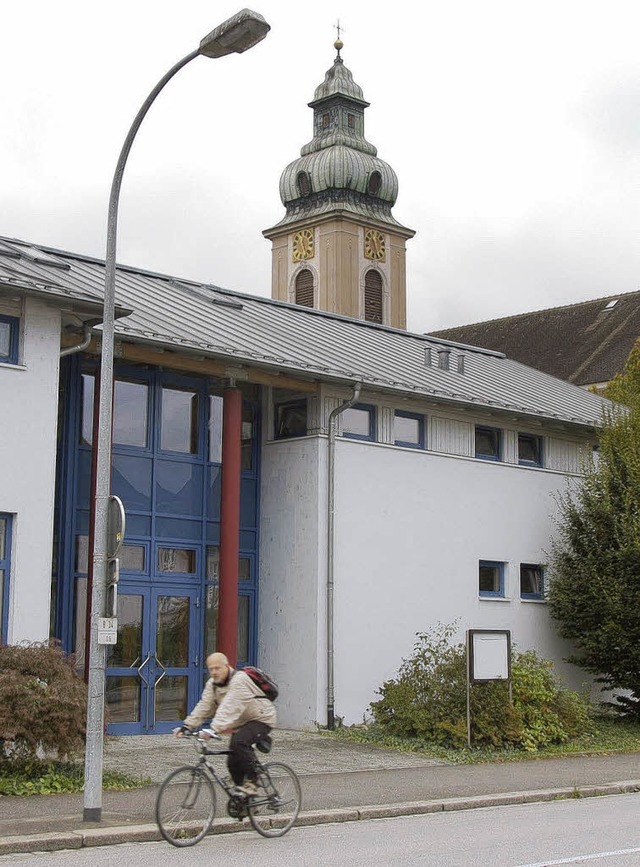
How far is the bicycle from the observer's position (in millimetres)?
10852

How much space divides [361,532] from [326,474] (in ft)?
4.06

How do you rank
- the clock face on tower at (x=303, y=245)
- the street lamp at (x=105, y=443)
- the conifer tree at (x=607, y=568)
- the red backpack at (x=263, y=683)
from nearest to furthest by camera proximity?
the street lamp at (x=105, y=443), the red backpack at (x=263, y=683), the conifer tree at (x=607, y=568), the clock face on tower at (x=303, y=245)

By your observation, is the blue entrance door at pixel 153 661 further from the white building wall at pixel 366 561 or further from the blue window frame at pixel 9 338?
the blue window frame at pixel 9 338

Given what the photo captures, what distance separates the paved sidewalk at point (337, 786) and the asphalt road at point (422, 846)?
10.6 inches

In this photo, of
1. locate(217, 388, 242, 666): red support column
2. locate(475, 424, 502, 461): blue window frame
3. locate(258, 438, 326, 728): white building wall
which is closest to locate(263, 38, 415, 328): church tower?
locate(475, 424, 502, 461): blue window frame

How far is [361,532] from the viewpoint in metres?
22.0

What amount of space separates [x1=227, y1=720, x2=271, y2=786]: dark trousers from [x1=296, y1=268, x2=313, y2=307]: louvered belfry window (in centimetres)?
5512

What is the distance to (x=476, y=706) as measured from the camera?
63.6 ft

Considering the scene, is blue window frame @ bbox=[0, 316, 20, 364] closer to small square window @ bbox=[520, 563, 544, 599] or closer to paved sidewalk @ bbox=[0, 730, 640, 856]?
paved sidewalk @ bbox=[0, 730, 640, 856]

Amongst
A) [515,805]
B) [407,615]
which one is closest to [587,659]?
[407,615]

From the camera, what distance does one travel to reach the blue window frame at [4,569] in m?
16.3

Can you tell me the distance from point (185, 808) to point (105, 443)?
3.56 metres

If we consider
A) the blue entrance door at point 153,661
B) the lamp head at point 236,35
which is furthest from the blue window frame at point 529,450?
the lamp head at point 236,35

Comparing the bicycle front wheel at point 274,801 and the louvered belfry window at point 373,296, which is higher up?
the louvered belfry window at point 373,296
